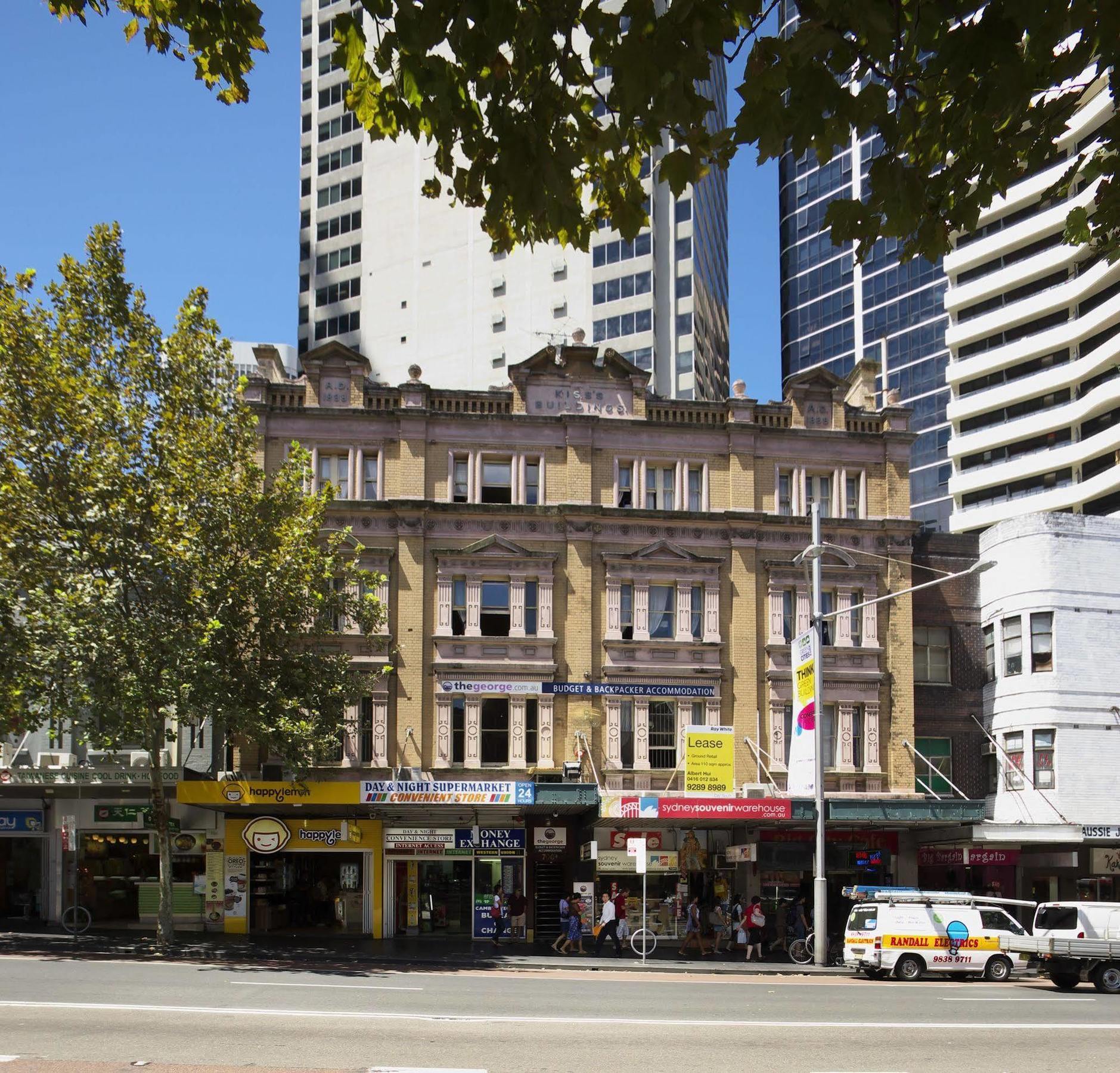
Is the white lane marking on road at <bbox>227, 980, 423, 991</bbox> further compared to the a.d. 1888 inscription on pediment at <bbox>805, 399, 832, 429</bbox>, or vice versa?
the a.d. 1888 inscription on pediment at <bbox>805, 399, 832, 429</bbox>

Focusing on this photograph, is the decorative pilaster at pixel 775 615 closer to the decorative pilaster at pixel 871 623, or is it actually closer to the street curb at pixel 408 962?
the decorative pilaster at pixel 871 623

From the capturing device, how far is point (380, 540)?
35.8 metres

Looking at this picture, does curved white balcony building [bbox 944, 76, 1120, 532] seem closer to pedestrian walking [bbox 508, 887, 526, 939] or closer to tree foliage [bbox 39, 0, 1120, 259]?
pedestrian walking [bbox 508, 887, 526, 939]

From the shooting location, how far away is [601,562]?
3628cm

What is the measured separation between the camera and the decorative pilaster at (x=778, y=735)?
Answer: 3609 cm

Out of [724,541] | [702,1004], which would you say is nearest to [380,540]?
[724,541]

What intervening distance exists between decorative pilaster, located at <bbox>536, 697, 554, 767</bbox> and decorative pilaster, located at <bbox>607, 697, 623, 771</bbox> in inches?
60.2

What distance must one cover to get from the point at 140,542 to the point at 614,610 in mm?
12892

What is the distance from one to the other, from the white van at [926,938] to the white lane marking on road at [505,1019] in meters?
8.24

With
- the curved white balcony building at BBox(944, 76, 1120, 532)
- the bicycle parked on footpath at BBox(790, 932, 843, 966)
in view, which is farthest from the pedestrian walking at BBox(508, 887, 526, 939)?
the curved white balcony building at BBox(944, 76, 1120, 532)

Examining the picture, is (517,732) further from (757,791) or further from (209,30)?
(209,30)

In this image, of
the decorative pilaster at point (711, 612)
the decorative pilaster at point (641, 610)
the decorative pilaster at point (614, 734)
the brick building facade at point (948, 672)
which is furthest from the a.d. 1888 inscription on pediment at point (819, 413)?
the decorative pilaster at point (614, 734)

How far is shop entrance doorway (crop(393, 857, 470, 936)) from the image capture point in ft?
115

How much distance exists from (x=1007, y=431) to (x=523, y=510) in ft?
147
